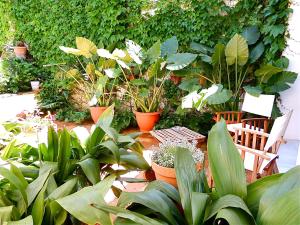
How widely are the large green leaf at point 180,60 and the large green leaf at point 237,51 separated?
1.43 feet

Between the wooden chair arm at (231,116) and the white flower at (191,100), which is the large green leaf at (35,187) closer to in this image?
the white flower at (191,100)

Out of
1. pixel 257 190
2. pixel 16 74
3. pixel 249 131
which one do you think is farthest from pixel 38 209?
pixel 16 74

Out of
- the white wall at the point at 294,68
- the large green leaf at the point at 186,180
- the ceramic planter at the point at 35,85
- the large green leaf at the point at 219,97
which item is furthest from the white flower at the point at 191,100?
the ceramic planter at the point at 35,85

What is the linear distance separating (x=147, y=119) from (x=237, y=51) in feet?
5.63

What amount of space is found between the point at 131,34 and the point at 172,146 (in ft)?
10.5

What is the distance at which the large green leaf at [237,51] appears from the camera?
3.53 metres

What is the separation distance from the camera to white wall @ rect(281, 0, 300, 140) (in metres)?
3.47

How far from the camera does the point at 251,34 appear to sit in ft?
12.5

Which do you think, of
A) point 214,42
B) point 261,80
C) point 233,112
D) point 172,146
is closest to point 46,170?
point 172,146

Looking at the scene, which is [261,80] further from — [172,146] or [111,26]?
[111,26]

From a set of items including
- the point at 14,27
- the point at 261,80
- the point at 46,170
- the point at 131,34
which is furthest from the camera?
the point at 14,27

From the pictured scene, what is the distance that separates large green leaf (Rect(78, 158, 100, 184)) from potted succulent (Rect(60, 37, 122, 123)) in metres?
3.01

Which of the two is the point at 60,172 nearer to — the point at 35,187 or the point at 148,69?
the point at 35,187

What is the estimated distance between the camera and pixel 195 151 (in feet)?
6.75
